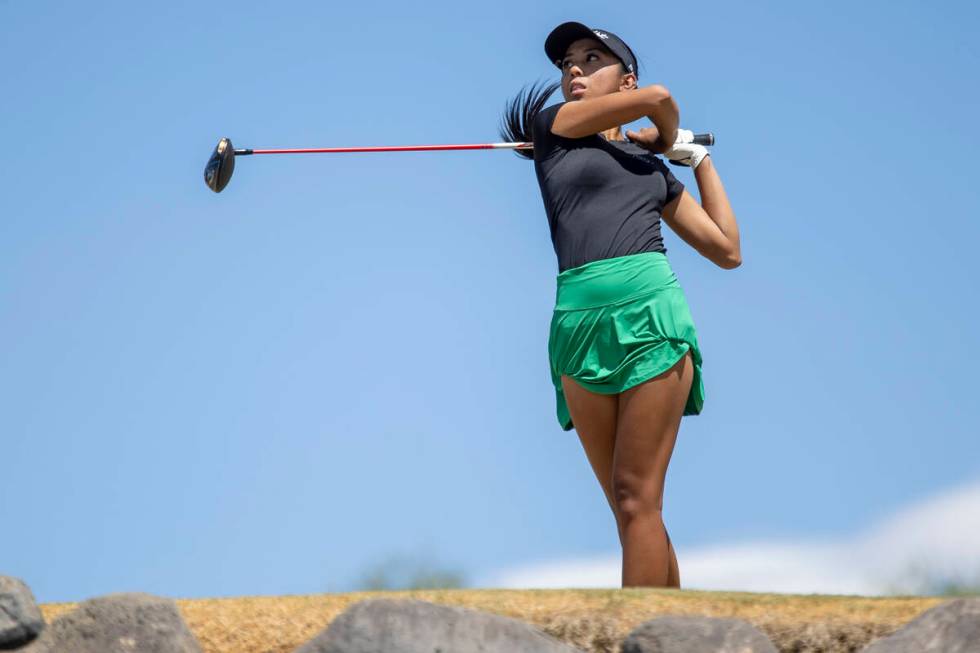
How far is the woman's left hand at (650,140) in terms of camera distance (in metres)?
5.32

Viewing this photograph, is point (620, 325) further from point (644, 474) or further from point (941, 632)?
point (941, 632)

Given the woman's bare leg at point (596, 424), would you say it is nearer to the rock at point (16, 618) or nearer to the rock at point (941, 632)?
the rock at point (941, 632)

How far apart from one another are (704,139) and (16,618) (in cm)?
309

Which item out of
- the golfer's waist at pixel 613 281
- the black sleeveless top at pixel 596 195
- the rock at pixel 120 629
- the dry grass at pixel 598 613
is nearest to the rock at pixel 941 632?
the dry grass at pixel 598 613

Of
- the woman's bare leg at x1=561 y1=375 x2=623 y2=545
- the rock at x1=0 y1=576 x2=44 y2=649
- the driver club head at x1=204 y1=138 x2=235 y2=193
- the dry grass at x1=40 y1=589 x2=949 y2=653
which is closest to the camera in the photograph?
the dry grass at x1=40 y1=589 x2=949 y2=653

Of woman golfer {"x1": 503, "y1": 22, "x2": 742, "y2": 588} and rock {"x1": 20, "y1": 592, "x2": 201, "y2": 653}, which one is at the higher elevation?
woman golfer {"x1": 503, "y1": 22, "x2": 742, "y2": 588}

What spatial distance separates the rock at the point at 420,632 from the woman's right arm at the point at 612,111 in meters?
1.93

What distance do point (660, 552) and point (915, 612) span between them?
0.90 m

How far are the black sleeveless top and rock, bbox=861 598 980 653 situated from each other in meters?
1.67

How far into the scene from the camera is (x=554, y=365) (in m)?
5.03

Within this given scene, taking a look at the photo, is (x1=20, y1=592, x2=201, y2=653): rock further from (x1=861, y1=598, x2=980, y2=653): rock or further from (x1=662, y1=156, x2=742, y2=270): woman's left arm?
(x1=662, y1=156, x2=742, y2=270): woman's left arm

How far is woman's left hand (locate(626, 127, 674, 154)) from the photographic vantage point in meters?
5.32

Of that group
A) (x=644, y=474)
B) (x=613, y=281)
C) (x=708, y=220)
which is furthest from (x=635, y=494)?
(x=708, y=220)

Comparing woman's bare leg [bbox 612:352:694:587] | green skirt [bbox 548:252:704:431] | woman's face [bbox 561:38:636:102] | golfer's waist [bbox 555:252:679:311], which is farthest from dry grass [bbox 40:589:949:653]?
woman's face [bbox 561:38:636:102]
